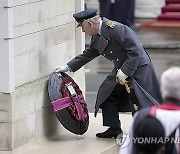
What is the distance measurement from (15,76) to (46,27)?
877mm

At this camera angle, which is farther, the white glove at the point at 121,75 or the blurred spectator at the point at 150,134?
the white glove at the point at 121,75

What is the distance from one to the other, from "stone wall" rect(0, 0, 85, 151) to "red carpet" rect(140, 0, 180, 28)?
1129 centimetres

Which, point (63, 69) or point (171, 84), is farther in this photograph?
point (63, 69)

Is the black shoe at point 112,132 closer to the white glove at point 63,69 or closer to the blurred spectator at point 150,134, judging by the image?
the white glove at point 63,69

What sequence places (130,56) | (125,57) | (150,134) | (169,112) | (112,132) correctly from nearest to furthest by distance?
(150,134) → (169,112) → (130,56) → (125,57) → (112,132)

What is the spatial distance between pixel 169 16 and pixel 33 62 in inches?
510

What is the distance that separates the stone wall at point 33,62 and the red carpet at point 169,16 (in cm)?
1129

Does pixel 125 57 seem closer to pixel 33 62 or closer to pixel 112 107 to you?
pixel 112 107

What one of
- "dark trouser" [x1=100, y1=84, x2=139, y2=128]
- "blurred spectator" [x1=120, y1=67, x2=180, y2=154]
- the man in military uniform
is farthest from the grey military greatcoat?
"blurred spectator" [x1=120, y1=67, x2=180, y2=154]

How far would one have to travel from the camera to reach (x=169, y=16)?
21.0 metres

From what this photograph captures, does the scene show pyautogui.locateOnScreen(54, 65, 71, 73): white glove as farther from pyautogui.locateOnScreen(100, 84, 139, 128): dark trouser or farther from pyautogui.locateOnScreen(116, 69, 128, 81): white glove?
pyautogui.locateOnScreen(116, 69, 128, 81): white glove

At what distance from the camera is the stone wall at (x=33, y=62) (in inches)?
311

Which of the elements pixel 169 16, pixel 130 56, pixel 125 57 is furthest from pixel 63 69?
pixel 169 16

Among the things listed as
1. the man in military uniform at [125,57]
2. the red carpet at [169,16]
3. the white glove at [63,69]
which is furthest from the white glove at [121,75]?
the red carpet at [169,16]
